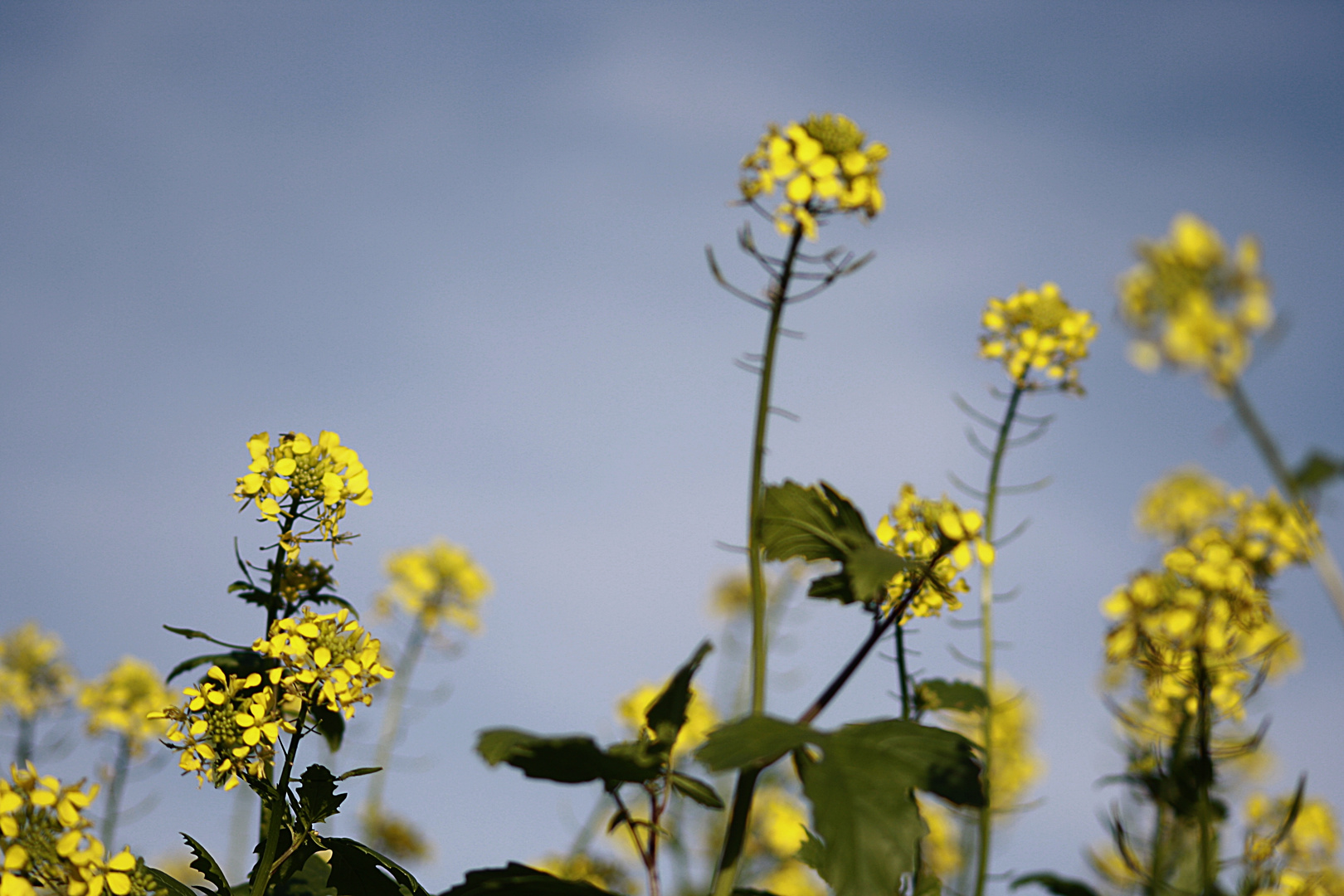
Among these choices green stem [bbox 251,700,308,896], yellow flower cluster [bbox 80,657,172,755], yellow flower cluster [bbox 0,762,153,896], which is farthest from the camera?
yellow flower cluster [bbox 80,657,172,755]

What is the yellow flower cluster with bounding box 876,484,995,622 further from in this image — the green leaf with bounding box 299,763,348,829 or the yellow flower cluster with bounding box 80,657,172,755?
the yellow flower cluster with bounding box 80,657,172,755

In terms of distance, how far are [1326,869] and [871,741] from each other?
4.29 meters

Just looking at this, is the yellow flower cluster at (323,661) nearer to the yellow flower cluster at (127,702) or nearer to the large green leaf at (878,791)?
the large green leaf at (878,791)

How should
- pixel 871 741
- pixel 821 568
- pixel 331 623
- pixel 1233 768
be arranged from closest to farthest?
pixel 871 741
pixel 331 623
pixel 821 568
pixel 1233 768

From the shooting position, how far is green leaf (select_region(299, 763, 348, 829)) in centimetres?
189

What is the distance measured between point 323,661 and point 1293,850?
4.70 meters

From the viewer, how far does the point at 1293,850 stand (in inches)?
182

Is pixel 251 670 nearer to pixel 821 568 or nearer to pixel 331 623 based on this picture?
pixel 331 623

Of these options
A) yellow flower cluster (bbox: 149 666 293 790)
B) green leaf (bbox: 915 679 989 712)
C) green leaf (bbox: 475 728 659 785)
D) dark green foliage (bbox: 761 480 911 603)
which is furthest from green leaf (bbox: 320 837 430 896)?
green leaf (bbox: 915 679 989 712)

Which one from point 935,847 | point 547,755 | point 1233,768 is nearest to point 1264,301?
point 547,755

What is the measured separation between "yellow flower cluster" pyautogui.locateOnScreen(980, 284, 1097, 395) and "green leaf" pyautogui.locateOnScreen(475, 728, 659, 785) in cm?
291

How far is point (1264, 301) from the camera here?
10.1 ft

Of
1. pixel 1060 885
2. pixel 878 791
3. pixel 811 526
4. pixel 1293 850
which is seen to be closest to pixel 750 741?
pixel 878 791

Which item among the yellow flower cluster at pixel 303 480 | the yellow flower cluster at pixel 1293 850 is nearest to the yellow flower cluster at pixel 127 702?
the yellow flower cluster at pixel 303 480
